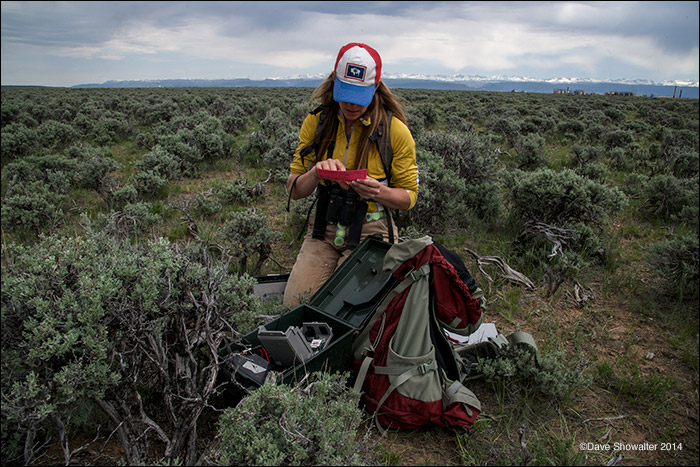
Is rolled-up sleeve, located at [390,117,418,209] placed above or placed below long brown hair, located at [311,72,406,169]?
below

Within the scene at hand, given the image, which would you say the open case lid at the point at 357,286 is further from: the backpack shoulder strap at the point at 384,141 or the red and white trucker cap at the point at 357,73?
the red and white trucker cap at the point at 357,73

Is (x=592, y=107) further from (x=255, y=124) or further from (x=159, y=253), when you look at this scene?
(x=159, y=253)

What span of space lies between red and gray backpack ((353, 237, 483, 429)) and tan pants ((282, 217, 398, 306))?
1.04 metres

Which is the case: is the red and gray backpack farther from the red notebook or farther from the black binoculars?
the black binoculars

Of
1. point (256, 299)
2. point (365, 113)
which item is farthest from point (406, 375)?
point (365, 113)

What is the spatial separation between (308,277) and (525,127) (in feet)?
48.1

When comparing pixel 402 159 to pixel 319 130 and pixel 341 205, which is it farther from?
pixel 319 130

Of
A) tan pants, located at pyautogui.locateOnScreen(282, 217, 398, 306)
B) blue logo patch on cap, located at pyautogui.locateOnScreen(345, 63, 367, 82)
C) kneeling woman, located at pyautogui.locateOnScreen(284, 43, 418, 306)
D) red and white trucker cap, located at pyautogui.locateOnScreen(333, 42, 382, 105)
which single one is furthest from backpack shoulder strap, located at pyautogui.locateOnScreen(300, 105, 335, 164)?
tan pants, located at pyautogui.locateOnScreen(282, 217, 398, 306)

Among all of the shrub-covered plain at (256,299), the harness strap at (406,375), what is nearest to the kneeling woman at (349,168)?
the shrub-covered plain at (256,299)

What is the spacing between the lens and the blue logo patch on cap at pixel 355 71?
3.02 m

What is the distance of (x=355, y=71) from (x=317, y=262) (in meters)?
1.73

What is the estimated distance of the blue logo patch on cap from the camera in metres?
3.02

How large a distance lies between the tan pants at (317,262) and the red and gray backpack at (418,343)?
1036 millimetres

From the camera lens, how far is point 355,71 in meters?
3.03
